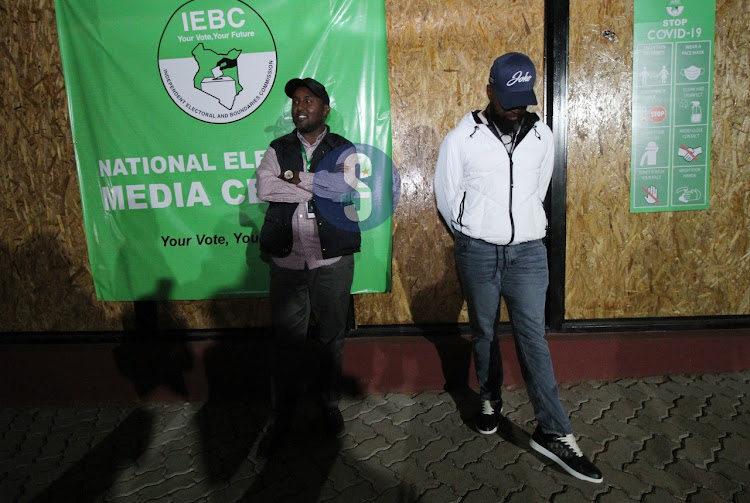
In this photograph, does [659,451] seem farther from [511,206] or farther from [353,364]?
[353,364]

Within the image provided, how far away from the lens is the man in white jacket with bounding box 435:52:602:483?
2738 millimetres

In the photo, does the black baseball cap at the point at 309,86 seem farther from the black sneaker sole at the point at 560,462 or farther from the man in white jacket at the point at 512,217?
the black sneaker sole at the point at 560,462

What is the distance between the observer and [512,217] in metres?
2.76

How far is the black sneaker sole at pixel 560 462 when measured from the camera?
8.77ft

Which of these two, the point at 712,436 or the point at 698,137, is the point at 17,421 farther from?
the point at 698,137

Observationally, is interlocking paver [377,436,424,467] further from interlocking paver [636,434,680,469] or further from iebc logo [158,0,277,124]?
iebc logo [158,0,277,124]

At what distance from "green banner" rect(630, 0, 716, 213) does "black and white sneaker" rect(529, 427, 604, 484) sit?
1.89m

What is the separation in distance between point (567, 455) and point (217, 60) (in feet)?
11.1

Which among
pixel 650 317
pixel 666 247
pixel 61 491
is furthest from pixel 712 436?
pixel 61 491

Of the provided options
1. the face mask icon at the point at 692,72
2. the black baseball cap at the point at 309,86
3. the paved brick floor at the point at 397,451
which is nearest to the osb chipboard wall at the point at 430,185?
the face mask icon at the point at 692,72

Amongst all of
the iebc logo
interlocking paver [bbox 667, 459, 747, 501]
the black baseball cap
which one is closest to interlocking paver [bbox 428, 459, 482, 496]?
interlocking paver [bbox 667, 459, 747, 501]

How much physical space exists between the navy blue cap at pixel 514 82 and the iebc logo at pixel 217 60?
1.65 metres

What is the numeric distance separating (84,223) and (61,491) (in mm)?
1923

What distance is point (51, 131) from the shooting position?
151 inches
